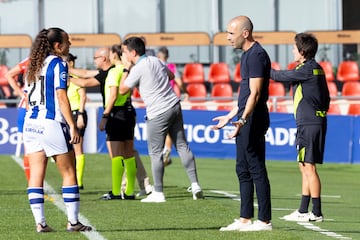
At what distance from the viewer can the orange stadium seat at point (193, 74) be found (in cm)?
3034

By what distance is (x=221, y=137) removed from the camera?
Result: 23.5 meters

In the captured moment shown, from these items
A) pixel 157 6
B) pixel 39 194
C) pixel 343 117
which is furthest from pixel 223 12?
pixel 39 194

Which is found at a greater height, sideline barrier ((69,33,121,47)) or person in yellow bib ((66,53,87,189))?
sideline barrier ((69,33,121,47))

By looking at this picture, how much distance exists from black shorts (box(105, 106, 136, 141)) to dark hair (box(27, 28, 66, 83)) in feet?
12.6

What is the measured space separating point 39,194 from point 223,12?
24926 millimetres

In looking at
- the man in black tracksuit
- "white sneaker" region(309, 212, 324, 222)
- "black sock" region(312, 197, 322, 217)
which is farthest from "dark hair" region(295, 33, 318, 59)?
"white sneaker" region(309, 212, 324, 222)

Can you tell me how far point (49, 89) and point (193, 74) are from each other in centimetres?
1978

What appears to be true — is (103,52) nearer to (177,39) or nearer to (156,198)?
(156,198)

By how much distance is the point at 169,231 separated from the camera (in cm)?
1127

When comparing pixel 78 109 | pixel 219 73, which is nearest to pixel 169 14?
pixel 219 73

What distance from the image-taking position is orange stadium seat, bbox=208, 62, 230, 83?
30.2 metres

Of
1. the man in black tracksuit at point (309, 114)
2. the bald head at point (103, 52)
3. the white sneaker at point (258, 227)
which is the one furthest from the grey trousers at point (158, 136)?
the white sneaker at point (258, 227)

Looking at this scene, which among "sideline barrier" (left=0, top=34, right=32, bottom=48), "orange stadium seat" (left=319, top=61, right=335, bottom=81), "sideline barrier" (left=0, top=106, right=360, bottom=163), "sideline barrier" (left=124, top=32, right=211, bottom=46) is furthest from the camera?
"sideline barrier" (left=124, top=32, right=211, bottom=46)

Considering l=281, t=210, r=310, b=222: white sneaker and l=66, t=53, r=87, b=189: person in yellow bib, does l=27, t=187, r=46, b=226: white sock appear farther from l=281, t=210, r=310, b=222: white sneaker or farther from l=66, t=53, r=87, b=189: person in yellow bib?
l=66, t=53, r=87, b=189: person in yellow bib
